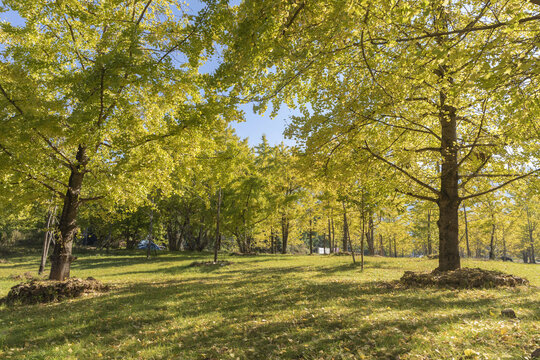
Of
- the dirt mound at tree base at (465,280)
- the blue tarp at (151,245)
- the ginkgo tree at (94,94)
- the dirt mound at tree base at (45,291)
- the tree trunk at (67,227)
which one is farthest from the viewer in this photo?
the blue tarp at (151,245)

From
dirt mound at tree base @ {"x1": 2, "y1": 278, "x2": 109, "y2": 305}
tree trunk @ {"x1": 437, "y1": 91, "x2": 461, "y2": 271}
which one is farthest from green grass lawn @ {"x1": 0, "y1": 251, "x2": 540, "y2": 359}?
tree trunk @ {"x1": 437, "y1": 91, "x2": 461, "y2": 271}

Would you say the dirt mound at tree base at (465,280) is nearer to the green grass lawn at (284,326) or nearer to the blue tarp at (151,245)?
the green grass lawn at (284,326)

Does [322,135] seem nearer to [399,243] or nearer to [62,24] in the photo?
[62,24]

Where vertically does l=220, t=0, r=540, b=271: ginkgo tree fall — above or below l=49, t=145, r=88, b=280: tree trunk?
above

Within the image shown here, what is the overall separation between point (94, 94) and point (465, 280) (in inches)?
456

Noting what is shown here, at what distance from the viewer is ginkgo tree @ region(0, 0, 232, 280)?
6.51 m

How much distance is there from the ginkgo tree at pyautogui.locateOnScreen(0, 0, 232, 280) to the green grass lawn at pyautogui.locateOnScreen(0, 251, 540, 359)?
3738mm

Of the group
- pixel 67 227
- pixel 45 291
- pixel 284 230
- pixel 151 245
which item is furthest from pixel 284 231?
pixel 45 291

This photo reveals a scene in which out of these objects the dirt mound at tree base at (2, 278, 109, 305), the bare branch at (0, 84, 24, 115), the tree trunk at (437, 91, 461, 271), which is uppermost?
the bare branch at (0, 84, 24, 115)

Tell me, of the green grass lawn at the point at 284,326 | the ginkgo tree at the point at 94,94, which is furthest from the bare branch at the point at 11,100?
the green grass lawn at the point at 284,326

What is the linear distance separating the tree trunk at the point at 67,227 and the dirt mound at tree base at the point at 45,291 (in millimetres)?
588

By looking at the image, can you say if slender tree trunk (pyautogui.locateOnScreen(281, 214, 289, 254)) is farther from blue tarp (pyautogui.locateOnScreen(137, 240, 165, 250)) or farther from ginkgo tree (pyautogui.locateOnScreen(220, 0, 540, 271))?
ginkgo tree (pyautogui.locateOnScreen(220, 0, 540, 271))

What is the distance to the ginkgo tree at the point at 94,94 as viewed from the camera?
21.4 ft

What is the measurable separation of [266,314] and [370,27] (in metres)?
6.23
